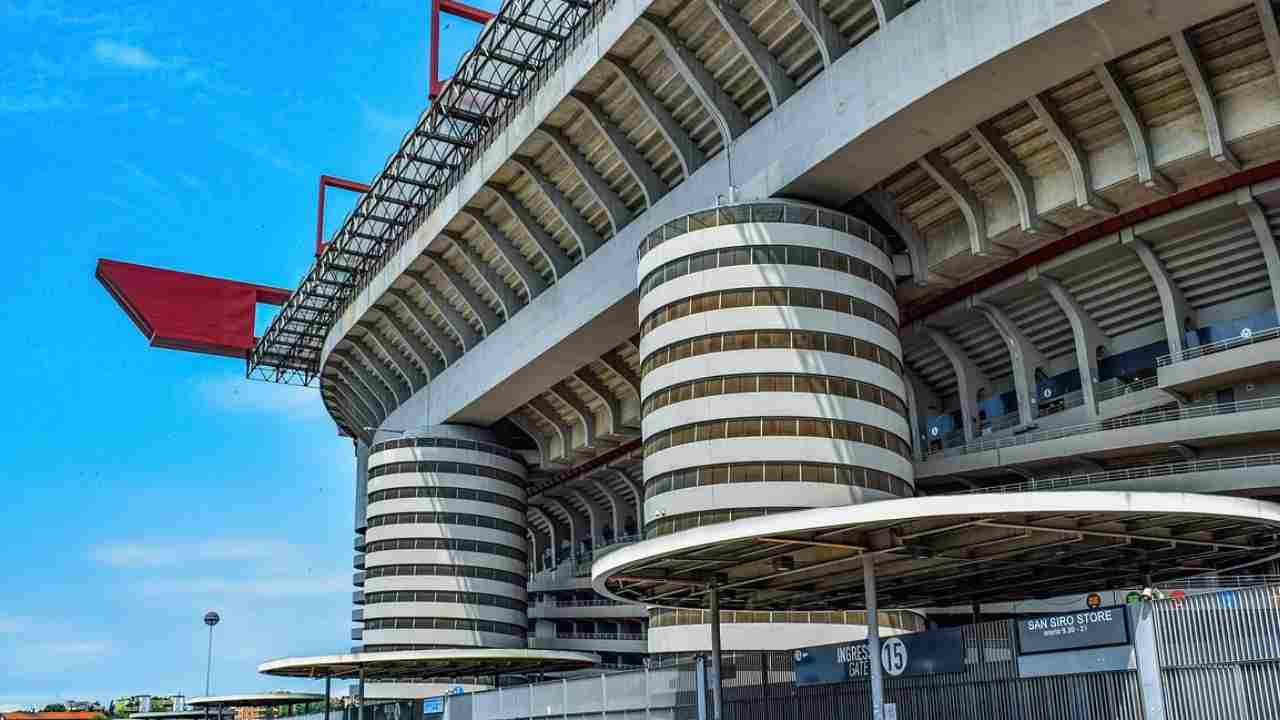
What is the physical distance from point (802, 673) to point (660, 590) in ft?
15.9

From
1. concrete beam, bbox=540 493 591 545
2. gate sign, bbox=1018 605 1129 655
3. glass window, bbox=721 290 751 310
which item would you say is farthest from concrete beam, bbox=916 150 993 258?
concrete beam, bbox=540 493 591 545

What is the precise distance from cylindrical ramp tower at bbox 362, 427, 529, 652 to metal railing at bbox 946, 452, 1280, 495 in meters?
35.4

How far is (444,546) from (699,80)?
123 ft

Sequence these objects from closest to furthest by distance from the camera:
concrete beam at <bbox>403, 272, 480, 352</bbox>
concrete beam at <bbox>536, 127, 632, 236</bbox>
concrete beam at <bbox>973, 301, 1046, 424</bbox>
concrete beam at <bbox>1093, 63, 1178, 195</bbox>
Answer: concrete beam at <bbox>1093, 63, 1178, 195</bbox> → concrete beam at <bbox>973, 301, 1046, 424</bbox> → concrete beam at <bbox>536, 127, 632, 236</bbox> → concrete beam at <bbox>403, 272, 480, 352</bbox>

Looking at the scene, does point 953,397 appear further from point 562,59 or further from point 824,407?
point 562,59

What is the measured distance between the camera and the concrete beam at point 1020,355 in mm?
55500

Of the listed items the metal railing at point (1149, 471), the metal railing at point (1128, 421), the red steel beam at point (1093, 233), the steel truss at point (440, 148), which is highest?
the steel truss at point (440, 148)

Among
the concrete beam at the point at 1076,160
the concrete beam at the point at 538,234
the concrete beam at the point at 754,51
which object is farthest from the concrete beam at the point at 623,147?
the concrete beam at the point at 1076,160

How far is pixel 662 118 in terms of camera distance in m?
56.0

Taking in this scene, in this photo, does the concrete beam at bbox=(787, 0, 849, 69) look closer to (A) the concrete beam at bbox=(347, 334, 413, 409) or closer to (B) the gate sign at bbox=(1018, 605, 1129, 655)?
(B) the gate sign at bbox=(1018, 605, 1129, 655)

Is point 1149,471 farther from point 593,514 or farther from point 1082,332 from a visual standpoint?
point 593,514

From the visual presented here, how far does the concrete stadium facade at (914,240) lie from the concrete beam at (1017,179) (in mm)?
99

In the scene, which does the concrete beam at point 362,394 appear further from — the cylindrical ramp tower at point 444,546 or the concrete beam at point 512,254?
the concrete beam at point 512,254

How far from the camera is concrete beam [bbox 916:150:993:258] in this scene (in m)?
50.1
